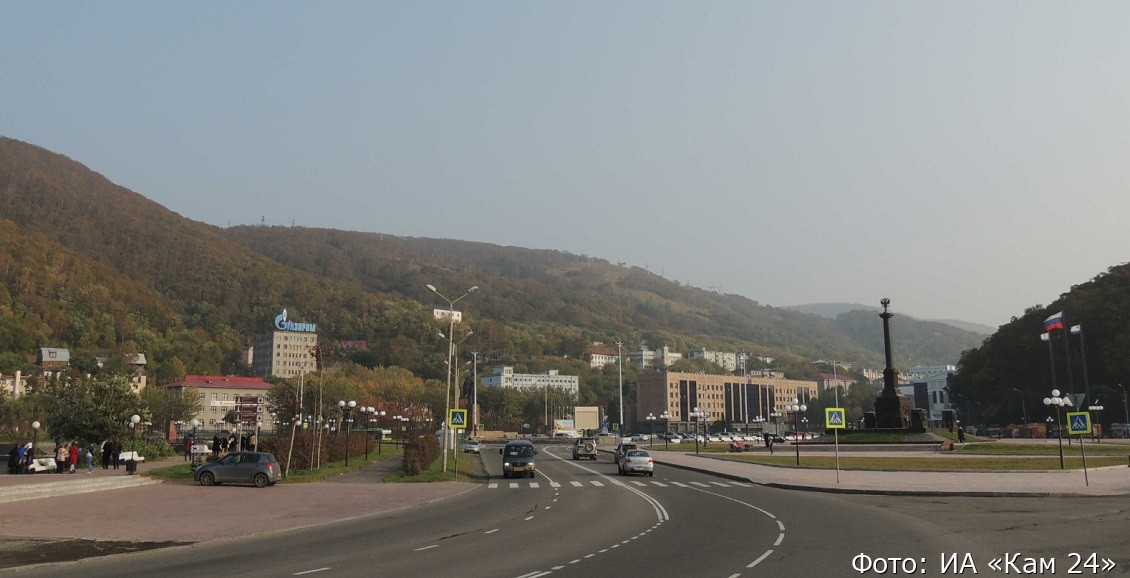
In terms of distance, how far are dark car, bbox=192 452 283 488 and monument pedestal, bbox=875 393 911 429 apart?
2155 inches

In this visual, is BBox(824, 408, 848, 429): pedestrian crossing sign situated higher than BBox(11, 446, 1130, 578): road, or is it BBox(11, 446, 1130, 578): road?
BBox(824, 408, 848, 429): pedestrian crossing sign

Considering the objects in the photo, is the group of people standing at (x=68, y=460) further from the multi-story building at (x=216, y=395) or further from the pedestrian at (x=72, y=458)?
the multi-story building at (x=216, y=395)

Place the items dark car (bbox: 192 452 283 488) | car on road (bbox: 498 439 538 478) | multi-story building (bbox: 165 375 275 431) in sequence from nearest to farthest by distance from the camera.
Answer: dark car (bbox: 192 452 283 488), car on road (bbox: 498 439 538 478), multi-story building (bbox: 165 375 275 431)

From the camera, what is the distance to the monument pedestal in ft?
235

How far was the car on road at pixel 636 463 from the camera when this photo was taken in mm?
40781

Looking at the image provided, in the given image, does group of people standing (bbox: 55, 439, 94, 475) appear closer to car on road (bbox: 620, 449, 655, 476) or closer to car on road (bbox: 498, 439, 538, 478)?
car on road (bbox: 498, 439, 538, 478)

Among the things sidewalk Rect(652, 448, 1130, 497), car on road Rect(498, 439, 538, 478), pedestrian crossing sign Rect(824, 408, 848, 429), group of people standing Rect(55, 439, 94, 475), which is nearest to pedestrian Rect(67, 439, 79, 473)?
group of people standing Rect(55, 439, 94, 475)

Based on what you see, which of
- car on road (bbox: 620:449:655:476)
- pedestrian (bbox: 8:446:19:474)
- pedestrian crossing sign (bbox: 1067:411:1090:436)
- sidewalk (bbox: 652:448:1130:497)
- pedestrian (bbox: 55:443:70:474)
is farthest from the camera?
car on road (bbox: 620:449:655:476)

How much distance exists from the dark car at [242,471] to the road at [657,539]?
876 cm

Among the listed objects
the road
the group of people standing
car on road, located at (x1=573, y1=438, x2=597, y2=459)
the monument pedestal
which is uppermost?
the monument pedestal

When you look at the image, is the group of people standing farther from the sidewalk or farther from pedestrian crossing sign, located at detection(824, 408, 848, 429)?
pedestrian crossing sign, located at detection(824, 408, 848, 429)

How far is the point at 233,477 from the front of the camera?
109 feet

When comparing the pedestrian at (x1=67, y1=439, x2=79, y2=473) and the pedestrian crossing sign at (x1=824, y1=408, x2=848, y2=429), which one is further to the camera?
the pedestrian at (x1=67, y1=439, x2=79, y2=473)

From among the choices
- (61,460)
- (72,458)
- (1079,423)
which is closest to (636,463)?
(1079,423)
